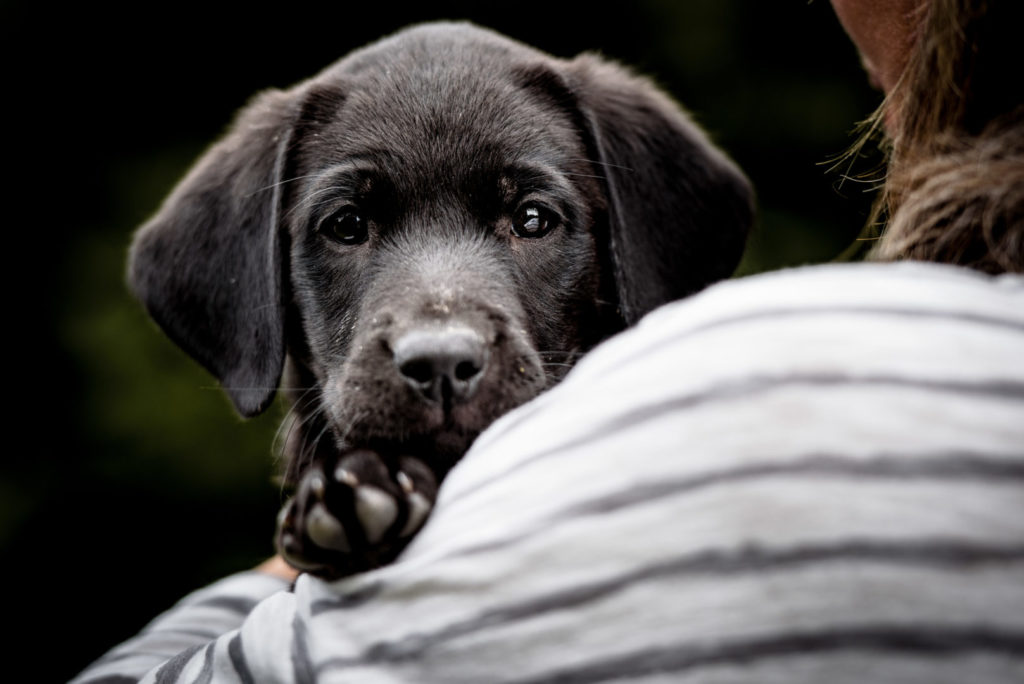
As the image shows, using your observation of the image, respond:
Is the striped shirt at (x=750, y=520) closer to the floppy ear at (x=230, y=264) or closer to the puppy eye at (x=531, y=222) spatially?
the puppy eye at (x=531, y=222)

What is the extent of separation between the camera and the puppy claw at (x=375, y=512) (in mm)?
1507

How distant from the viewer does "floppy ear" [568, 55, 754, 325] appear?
2549 mm

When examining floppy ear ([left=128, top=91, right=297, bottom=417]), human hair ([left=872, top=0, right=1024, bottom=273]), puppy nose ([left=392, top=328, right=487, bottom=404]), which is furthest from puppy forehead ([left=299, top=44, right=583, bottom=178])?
human hair ([left=872, top=0, right=1024, bottom=273])

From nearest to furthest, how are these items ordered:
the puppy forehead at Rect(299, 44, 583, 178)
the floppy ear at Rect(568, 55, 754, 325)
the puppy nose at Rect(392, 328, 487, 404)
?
the puppy nose at Rect(392, 328, 487, 404) < the puppy forehead at Rect(299, 44, 583, 178) < the floppy ear at Rect(568, 55, 754, 325)

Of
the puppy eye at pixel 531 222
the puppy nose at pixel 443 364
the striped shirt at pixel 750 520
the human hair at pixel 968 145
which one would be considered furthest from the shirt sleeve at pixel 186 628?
the human hair at pixel 968 145

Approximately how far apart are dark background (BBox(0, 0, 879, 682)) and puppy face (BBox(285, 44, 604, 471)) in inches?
101

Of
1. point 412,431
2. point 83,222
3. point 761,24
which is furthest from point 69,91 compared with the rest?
point 412,431

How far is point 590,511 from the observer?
4.13 feet

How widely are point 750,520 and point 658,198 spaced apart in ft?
5.18

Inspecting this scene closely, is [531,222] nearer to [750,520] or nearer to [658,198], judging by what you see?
[658,198]

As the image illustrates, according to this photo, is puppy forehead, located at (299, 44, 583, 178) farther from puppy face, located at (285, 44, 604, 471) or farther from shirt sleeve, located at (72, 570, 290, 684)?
shirt sleeve, located at (72, 570, 290, 684)

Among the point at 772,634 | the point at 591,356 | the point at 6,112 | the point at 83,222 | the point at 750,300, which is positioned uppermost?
the point at 750,300

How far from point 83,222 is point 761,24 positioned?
11.5ft

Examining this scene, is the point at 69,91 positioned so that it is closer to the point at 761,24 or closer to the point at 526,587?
the point at 761,24
